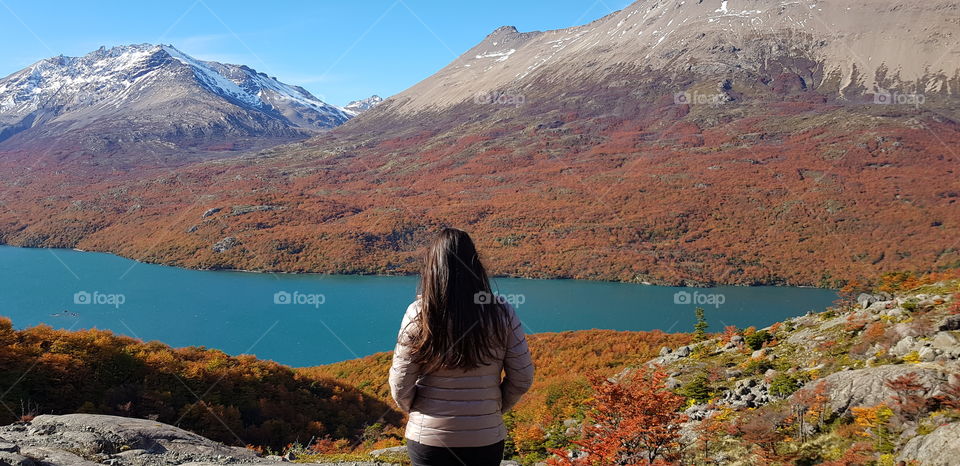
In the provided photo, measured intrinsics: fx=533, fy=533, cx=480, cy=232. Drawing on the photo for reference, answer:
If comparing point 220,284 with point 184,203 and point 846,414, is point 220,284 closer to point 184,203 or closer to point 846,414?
point 184,203

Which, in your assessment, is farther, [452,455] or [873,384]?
[873,384]

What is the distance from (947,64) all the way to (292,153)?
115677 millimetres

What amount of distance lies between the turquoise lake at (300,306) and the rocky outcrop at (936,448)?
24.4 meters

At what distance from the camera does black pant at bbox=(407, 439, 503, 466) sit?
2.55 m

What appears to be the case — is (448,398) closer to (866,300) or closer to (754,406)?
(754,406)

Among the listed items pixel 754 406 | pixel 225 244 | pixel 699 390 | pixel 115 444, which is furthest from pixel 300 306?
pixel 754 406

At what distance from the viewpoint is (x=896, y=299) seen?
9000 millimetres

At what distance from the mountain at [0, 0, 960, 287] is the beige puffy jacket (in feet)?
63.9

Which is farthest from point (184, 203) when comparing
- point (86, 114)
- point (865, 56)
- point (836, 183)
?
point (86, 114)

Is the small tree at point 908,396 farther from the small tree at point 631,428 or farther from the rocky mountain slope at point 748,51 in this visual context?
the rocky mountain slope at point 748,51

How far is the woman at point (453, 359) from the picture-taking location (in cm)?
253

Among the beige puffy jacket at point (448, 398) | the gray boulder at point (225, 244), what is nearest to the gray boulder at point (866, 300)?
the beige puffy jacket at point (448, 398)

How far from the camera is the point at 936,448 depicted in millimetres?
4137

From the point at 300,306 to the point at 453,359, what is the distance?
37.2 m
